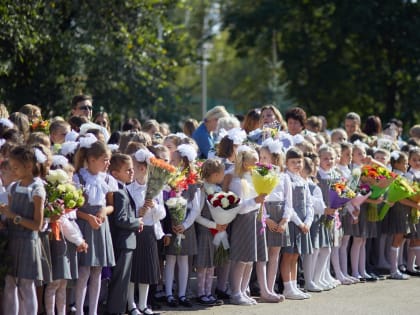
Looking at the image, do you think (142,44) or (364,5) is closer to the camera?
(142,44)

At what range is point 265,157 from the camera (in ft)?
35.4

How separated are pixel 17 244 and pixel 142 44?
1457cm

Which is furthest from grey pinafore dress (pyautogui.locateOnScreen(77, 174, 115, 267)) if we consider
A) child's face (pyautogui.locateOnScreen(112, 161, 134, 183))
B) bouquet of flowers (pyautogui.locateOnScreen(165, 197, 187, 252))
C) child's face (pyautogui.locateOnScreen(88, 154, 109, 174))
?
bouquet of flowers (pyautogui.locateOnScreen(165, 197, 187, 252))

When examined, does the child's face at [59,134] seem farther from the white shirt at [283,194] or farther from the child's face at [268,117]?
the child's face at [268,117]

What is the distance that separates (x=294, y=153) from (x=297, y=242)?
1.15m

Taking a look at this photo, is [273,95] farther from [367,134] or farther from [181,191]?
[181,191]

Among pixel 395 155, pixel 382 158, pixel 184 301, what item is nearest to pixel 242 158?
pixel 184 301

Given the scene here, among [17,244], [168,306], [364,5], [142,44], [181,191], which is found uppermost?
[364,5]

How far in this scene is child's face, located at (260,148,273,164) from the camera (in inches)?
424

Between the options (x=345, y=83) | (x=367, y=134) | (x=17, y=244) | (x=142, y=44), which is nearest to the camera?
(x=17, y=244)

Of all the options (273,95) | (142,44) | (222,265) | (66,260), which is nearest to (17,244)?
(66,260)

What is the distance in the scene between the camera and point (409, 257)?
1355 cm

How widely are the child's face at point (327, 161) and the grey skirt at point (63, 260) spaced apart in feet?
14.7

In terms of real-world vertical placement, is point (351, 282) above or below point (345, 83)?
below
